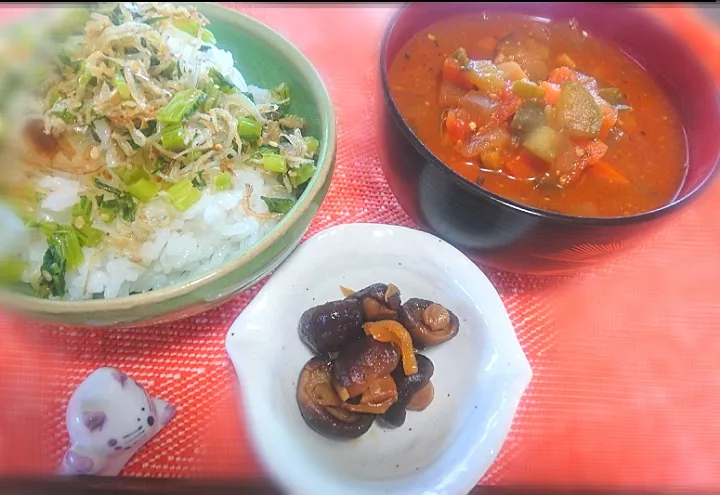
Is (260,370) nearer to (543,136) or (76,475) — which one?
(76,475)

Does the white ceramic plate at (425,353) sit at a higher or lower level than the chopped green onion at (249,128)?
lower

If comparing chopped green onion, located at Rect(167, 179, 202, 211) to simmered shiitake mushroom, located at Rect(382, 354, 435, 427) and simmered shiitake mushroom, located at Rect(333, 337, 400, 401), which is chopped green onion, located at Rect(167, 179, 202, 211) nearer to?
simmered shiitake mushroom, located at Rect(333, 337, 400, 401)

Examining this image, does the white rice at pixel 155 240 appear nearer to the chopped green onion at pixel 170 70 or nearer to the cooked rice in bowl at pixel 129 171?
the cooked rice in bowl at pixel 129 171

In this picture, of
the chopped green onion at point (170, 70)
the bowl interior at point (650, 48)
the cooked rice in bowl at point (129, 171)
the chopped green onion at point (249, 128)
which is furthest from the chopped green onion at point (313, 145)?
the chopped green onion at point (170, 70)

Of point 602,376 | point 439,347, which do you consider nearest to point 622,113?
point 602,376

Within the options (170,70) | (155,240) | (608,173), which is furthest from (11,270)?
(608,173)

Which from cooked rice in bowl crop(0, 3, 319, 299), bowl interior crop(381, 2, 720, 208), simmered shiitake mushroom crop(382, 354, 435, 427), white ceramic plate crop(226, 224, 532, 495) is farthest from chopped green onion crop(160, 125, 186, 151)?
simmered shiitake mushroom crop(382, 354, 435, 427)
